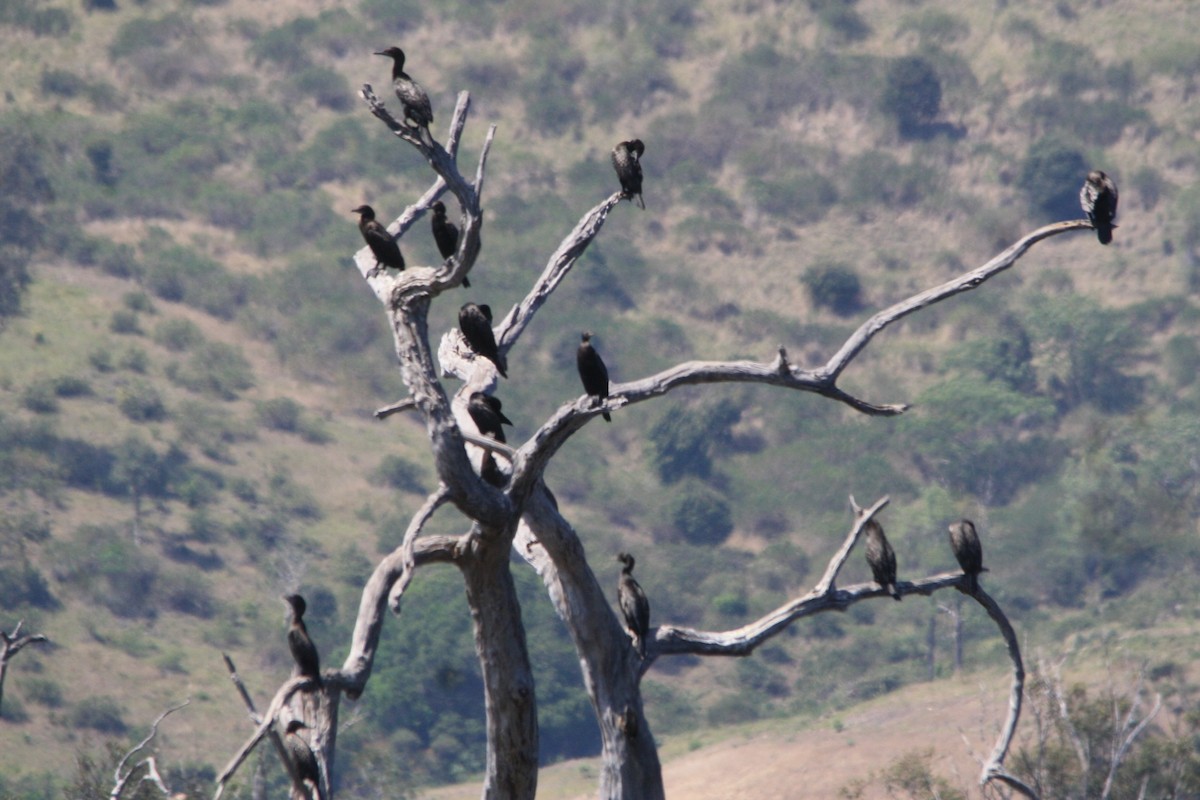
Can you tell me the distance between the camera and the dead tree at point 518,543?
711cm

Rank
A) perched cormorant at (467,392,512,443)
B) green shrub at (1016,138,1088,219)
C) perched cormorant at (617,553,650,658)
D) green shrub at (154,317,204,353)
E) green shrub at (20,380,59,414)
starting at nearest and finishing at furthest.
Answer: perched cormorant at (467,392,512,443), perched cormorant at (617,553,650,658), green shrub at (20,380,59,414), green shrub at (154,317,204,353), green shrub at (1016,138,1088,219)

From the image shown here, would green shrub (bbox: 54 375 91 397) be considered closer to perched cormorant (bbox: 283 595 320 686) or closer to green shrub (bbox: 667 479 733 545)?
green shrub (bbox: 667 479 733 545)

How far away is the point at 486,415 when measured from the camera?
27.4ft

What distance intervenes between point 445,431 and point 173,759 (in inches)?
1147

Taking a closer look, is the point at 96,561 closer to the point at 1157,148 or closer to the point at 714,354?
the point at 714,354

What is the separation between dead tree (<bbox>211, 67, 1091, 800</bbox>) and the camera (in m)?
7.11

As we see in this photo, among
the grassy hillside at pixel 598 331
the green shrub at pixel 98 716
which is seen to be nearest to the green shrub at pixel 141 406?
the grassy hillside at pixel 598 331

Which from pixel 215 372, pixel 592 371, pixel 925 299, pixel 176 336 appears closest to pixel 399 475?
pixel 215 372

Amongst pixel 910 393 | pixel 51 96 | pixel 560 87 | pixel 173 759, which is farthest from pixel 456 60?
pixel 173 759

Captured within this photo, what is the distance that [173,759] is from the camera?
34469mm

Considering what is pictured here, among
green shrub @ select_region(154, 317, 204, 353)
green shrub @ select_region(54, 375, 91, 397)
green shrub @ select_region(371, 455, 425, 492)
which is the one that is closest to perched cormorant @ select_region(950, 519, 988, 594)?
green shrub @ select_region(371, 455, 425, 492)

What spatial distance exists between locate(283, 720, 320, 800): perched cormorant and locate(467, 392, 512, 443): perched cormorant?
1773 millimetres

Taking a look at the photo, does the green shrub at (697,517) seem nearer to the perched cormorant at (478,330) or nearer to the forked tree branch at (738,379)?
the perched cormorant at (478,330)

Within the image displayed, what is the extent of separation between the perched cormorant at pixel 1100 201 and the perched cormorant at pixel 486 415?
3.08m
